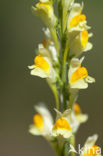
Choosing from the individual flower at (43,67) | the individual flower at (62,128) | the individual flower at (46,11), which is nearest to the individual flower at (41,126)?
the individual flower at (62,128)

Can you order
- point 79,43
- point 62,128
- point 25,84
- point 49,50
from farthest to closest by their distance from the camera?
point 25,84 → point 49,50 → point 79,43 → point 62,128

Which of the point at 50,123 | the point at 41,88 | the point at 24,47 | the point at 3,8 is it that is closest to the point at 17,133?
the point at 41,88

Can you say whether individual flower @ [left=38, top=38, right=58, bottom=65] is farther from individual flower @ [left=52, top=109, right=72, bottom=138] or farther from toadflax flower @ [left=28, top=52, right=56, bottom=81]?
individual flower @ [left=52, top=109, right=72, bottom=138]

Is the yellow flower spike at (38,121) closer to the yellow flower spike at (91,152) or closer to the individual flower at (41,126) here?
the individual flower at (41,126)

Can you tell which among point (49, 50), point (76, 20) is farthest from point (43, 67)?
point (76, 20)

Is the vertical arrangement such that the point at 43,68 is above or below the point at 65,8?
below

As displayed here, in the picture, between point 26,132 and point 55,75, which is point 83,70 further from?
point 26,132

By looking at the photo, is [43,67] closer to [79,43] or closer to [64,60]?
[64,60]

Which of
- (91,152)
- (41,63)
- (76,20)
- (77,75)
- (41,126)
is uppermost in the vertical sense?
(76,20)
